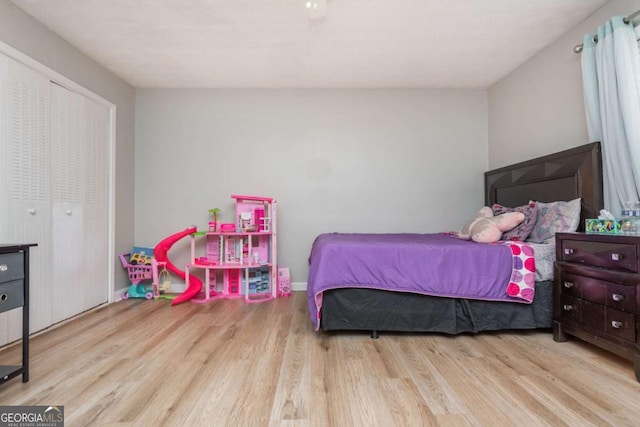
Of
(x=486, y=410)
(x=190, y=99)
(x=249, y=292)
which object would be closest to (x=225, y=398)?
(x=486, y=410)

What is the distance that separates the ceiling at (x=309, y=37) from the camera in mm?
2141

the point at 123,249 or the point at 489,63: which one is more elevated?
the point at 489,63

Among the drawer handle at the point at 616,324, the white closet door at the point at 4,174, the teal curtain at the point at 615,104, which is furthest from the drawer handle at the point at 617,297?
the white closet door at the point at 4,174

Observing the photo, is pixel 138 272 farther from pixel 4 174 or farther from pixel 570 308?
pixel 570 308

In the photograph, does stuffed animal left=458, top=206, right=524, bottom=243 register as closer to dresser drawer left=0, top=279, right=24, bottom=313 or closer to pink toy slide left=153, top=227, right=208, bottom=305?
pink toy slide left=153, top=227, right=208, bottom=305

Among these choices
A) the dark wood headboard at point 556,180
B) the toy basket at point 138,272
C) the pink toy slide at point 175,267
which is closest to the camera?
the dark wood headboard at point 556,180

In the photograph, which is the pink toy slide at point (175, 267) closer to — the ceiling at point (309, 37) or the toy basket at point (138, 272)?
the toy basket at point (138, 272)

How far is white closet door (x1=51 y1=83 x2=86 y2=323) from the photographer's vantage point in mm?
2391

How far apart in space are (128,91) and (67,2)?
1365mm

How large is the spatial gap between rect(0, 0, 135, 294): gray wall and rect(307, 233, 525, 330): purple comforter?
246cm

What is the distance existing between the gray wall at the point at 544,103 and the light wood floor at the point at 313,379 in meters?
1.72

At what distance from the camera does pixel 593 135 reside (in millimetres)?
2154

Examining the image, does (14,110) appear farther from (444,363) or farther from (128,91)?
(444,363)

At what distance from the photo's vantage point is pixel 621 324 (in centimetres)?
161
